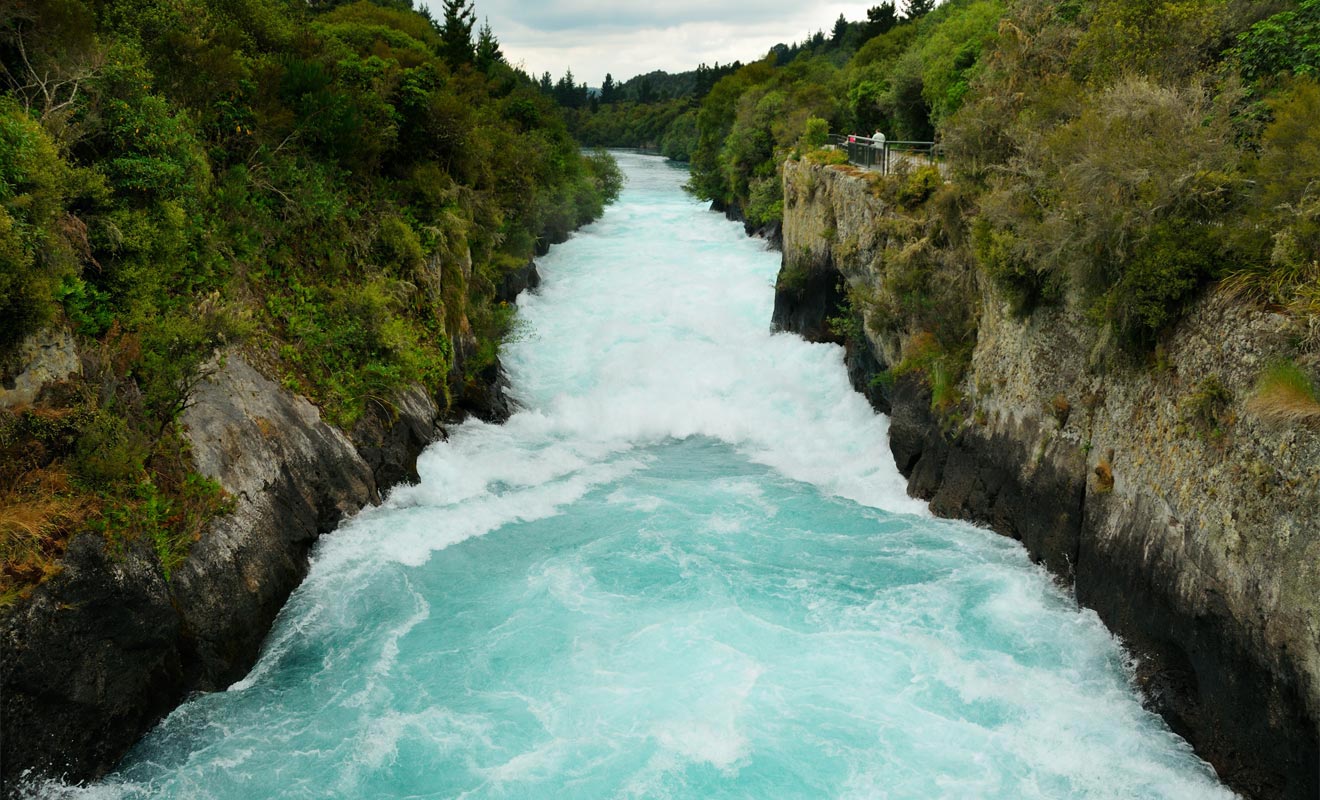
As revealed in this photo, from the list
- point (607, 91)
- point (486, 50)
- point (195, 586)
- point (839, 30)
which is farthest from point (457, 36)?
point (607, 91)

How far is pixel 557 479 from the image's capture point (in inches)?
727

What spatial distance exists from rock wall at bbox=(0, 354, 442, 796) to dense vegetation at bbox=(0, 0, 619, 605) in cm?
38

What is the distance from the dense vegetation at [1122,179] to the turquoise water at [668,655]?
4067 millimetres

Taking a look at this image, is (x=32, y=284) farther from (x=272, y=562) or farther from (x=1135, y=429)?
(x=1135, y=429)

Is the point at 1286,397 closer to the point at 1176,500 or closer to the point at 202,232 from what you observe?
the point at 1176,500

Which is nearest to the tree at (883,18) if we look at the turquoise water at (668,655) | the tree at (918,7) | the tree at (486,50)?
the tree at (918,7)

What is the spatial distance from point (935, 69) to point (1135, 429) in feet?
69.5

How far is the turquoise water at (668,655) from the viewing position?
381 inches

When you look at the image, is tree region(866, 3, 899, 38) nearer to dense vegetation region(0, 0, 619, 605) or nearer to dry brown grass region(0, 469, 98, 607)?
dense vegetation region(0, 0, 619, 605)

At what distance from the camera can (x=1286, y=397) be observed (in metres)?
8.93

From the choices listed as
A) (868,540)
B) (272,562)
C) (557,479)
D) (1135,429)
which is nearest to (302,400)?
(272,562)

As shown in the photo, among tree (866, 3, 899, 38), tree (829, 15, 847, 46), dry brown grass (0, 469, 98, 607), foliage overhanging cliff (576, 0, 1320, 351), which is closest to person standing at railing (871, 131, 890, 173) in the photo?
foliage overhanging cliff (576, 0, 1320, 351)

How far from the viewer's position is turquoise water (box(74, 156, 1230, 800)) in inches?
381

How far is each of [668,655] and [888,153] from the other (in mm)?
15451
